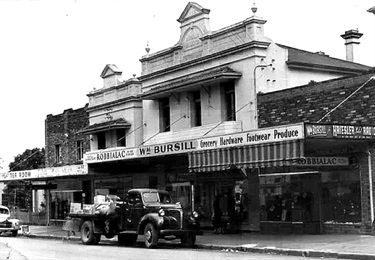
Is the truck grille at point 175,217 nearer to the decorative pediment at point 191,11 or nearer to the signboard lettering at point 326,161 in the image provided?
the signboard lettering at point 326,161

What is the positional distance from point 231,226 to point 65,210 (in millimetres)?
16570

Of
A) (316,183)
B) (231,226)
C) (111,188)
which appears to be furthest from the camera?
(111,188)

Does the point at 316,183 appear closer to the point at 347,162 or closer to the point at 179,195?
the point at 347,162

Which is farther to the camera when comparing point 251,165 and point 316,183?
point 316,183

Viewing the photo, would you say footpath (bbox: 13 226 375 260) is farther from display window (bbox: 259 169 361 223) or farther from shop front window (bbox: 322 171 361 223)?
display window (bbox: 259 169 361 223)

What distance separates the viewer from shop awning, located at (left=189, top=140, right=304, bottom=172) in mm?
18688

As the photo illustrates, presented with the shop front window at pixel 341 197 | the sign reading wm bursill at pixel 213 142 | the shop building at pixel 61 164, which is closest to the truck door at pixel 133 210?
the sign reading wm bursill at pixel 213 142

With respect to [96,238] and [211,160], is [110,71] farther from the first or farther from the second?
[211,160]

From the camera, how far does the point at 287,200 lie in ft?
77.4

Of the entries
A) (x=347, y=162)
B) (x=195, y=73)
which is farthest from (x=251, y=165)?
(x=195, y=73)

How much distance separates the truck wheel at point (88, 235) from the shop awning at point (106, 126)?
10260 millimetres

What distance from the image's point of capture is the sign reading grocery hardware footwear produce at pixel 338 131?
18281 millimetres

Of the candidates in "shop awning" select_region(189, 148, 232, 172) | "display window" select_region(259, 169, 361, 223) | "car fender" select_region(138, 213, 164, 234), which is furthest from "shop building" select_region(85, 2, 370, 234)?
"car fender" select_region(138, 213, 164, 234)

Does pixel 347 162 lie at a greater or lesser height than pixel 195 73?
lesser
